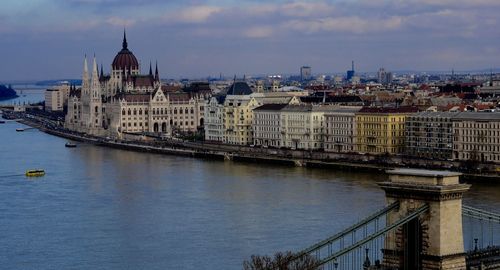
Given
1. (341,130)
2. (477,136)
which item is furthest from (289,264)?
(341,130)

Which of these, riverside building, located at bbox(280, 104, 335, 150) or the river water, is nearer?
the river water

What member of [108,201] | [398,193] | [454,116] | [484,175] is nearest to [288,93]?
[454,116]

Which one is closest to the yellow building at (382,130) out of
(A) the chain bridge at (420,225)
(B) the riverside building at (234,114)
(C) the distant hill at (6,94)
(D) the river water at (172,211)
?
(D) the river water at (172,211)

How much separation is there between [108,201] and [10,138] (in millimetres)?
23260

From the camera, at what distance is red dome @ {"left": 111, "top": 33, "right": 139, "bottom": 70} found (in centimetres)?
4850

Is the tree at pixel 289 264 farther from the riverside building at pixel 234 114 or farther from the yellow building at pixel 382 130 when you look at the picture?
the riverside building at pixel 234 114

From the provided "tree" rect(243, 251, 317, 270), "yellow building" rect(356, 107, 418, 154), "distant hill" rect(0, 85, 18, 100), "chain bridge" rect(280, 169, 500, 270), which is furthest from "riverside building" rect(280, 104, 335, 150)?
"distant hill" rect(0, 85, 18, 100)

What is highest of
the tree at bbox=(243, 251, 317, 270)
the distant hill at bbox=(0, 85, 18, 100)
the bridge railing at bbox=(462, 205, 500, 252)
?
the distant hill at bbox=(0, 85, 18, 100)

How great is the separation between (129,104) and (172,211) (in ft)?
83.7

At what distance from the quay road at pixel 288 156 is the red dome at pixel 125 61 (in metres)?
5.11

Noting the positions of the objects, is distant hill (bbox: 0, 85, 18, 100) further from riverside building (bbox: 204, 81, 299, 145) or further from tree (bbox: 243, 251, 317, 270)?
tree (bbox: 243, 251, 317, 270)

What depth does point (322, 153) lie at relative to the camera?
30031 millimetres

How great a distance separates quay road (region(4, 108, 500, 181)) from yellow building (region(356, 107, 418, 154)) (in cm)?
74

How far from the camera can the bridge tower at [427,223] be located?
31.4 feet
